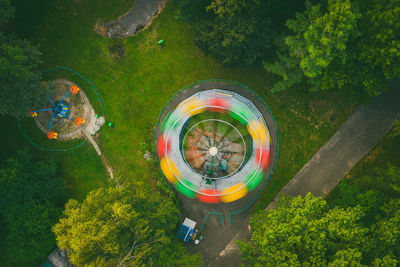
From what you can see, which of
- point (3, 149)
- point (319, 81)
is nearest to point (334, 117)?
point (319, 81)

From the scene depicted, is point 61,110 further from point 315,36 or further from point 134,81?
point 315,36

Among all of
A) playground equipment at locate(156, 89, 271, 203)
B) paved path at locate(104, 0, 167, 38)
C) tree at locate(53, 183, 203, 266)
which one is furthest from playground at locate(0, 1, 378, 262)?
tree at locate(53, 183, 203, 266)

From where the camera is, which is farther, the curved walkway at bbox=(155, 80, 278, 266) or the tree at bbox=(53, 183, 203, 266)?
the curved walkway at bbox=(155, 80, 278, 266)

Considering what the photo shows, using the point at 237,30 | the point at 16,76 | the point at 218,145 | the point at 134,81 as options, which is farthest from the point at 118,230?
the point at 237,30

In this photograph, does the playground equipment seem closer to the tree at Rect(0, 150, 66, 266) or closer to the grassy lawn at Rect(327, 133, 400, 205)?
the grassy lawn at Rect(327, 133, 400, 205)

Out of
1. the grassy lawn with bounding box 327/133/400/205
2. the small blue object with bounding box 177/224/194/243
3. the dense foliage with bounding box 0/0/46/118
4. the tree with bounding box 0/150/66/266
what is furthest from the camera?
the small blue object with bounding box 177/224/194/243

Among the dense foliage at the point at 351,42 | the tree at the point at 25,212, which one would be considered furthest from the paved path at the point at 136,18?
the tree at the point at 25,212
